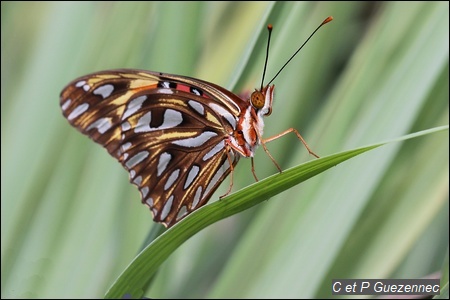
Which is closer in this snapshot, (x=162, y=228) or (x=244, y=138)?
(x=162, y=228)

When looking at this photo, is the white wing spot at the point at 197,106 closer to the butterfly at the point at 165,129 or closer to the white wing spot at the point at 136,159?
the butterfly at the point at 165,129

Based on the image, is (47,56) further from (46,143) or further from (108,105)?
(108,105)

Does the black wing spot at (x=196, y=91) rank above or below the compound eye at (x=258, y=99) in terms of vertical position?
above

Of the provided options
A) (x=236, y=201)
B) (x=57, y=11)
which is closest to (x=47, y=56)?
(x=57, y=11)

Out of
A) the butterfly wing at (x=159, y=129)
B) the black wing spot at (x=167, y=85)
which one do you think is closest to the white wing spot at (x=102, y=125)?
the butterfly wing at (x=159, y=129)

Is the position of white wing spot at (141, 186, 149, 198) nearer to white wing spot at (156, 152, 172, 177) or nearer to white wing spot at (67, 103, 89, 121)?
white wing spot at (156, 152, 172, 177)

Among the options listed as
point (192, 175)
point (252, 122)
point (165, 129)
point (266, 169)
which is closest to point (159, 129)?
point (165, 129)

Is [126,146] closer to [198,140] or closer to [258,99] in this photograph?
[198,140]
